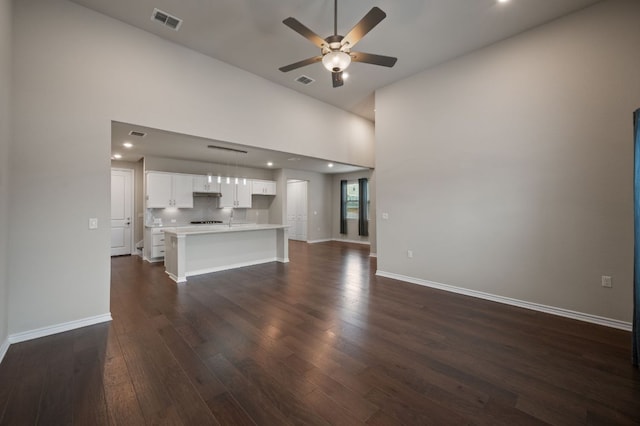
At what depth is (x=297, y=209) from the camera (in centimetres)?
1069

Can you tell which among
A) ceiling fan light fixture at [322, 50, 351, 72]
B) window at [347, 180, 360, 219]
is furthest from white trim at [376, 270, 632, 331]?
window at [347, 180, 360, 219]

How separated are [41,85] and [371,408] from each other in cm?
445

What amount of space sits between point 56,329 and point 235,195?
5533 millimetres

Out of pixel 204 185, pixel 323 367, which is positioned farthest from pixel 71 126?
pixel 204 185

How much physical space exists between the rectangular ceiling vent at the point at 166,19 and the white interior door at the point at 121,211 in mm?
5454

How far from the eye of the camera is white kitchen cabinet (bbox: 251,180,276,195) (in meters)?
8.57

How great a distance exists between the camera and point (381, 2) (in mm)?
2932

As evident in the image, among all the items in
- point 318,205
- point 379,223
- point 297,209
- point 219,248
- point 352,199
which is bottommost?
point 219,248

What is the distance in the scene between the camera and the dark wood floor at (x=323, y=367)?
1698 millimetres

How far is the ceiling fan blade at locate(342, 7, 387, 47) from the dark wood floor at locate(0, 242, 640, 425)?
305cm

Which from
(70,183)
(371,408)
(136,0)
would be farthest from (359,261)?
(136,0)

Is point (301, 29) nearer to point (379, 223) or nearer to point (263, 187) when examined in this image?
point (379, 223)

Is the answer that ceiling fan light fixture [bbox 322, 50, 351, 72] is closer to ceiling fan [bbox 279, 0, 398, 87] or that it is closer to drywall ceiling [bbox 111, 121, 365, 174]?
ceiling fan [bbox 279, 0, 398, 87]

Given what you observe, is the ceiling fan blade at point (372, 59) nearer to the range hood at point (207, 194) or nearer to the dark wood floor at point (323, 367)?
the dark wood floor at point (323, 367)
